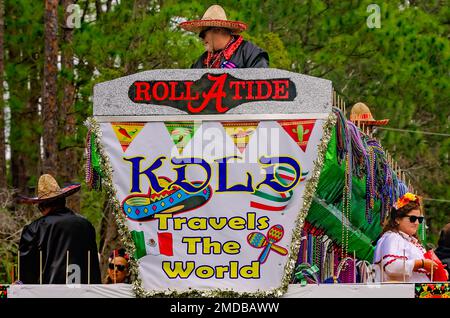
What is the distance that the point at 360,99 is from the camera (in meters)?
26.2

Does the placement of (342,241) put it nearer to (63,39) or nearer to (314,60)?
(63,39)

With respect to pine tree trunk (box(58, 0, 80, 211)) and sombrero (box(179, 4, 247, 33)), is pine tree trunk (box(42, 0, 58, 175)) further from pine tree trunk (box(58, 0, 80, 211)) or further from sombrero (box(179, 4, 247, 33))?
sombrero (box(179, 4, 247, 33))

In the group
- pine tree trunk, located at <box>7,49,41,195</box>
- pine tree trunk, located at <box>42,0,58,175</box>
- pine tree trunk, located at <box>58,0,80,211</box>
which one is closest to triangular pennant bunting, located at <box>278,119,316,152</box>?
pine tree trunk, located at <box>42,0,58,175</box>

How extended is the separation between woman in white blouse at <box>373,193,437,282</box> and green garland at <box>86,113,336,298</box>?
0.58 meters

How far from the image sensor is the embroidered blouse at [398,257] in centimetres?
869

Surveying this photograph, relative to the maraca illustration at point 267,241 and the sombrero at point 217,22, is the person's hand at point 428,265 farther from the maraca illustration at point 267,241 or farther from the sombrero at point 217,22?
the sombrero at point 217,22

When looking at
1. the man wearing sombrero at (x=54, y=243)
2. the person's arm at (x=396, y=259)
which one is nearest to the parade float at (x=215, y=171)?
the person's arm at (x=396, y=259)

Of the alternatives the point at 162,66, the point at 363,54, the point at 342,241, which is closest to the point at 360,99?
the point at 363,54

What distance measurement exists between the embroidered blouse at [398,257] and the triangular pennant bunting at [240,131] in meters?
1.12

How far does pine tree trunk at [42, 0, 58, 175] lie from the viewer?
65.1 ft

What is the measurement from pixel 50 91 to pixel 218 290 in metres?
12.0

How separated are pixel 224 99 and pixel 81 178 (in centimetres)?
1346
